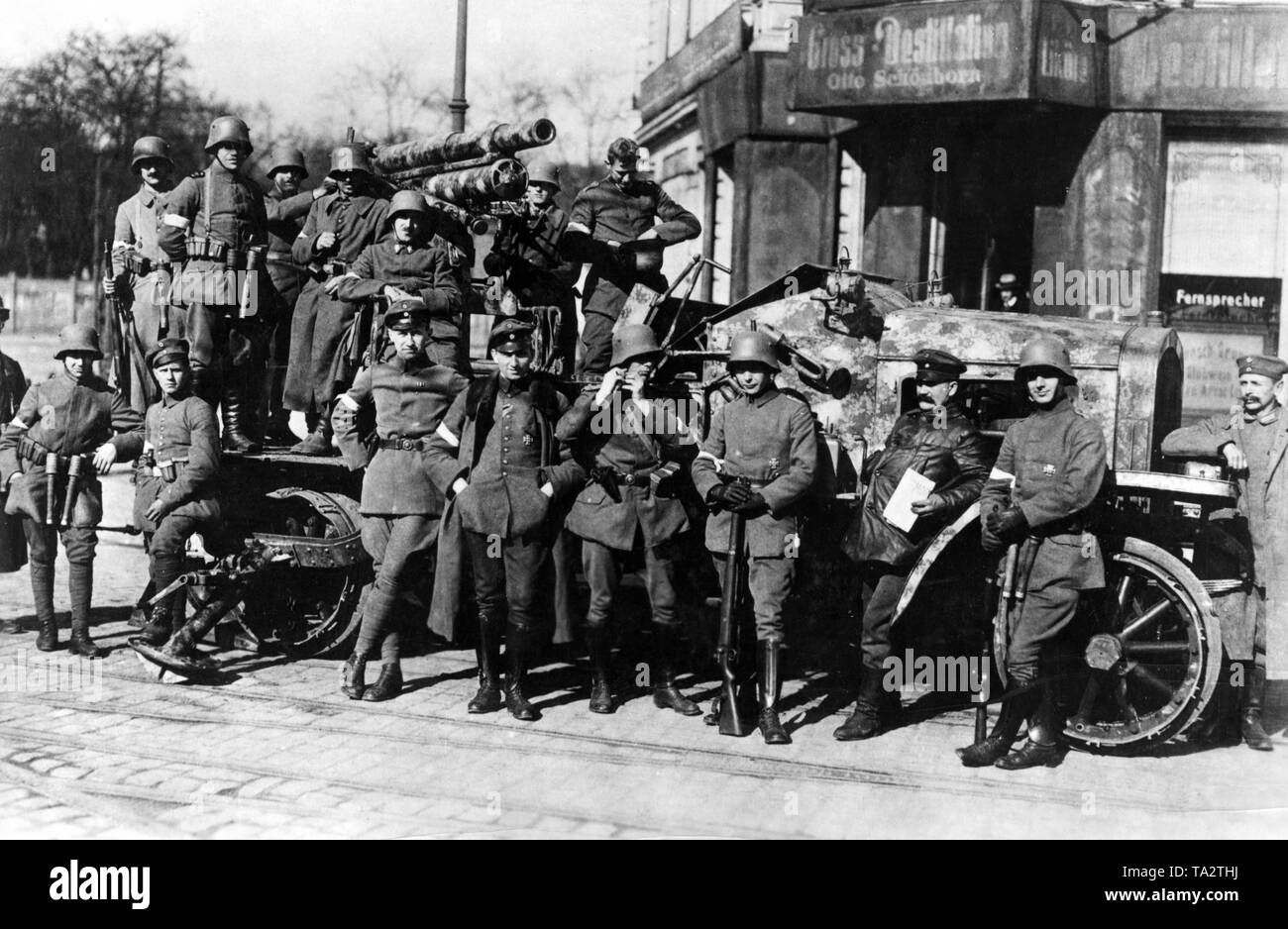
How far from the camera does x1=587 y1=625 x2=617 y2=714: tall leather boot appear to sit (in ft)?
23.9

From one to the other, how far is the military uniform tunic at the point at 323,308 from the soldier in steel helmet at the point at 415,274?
0.27m

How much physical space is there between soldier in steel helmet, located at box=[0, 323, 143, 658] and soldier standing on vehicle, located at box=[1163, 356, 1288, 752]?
264 inches

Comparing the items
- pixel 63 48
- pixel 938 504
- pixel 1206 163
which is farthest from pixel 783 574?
pixel 63 48

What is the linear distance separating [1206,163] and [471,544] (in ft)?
31.3

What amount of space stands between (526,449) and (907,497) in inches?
83.0

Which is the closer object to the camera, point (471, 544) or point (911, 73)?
point (471, 544)

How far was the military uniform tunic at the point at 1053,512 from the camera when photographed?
6.33 m

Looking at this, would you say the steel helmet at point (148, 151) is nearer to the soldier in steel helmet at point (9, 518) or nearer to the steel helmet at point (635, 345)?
the soldier in steel helmet at point (9, 518)

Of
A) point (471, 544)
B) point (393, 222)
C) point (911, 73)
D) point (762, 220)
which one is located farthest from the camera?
point (762, 220)

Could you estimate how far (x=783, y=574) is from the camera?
684 cm

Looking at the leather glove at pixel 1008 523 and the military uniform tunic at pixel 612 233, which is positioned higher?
the military uniform tunic at pixel 612 233

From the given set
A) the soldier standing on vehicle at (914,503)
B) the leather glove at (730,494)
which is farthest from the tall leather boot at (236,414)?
the soldier standing on vehicle at (914,503)

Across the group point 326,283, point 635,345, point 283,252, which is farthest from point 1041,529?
point 283,252
